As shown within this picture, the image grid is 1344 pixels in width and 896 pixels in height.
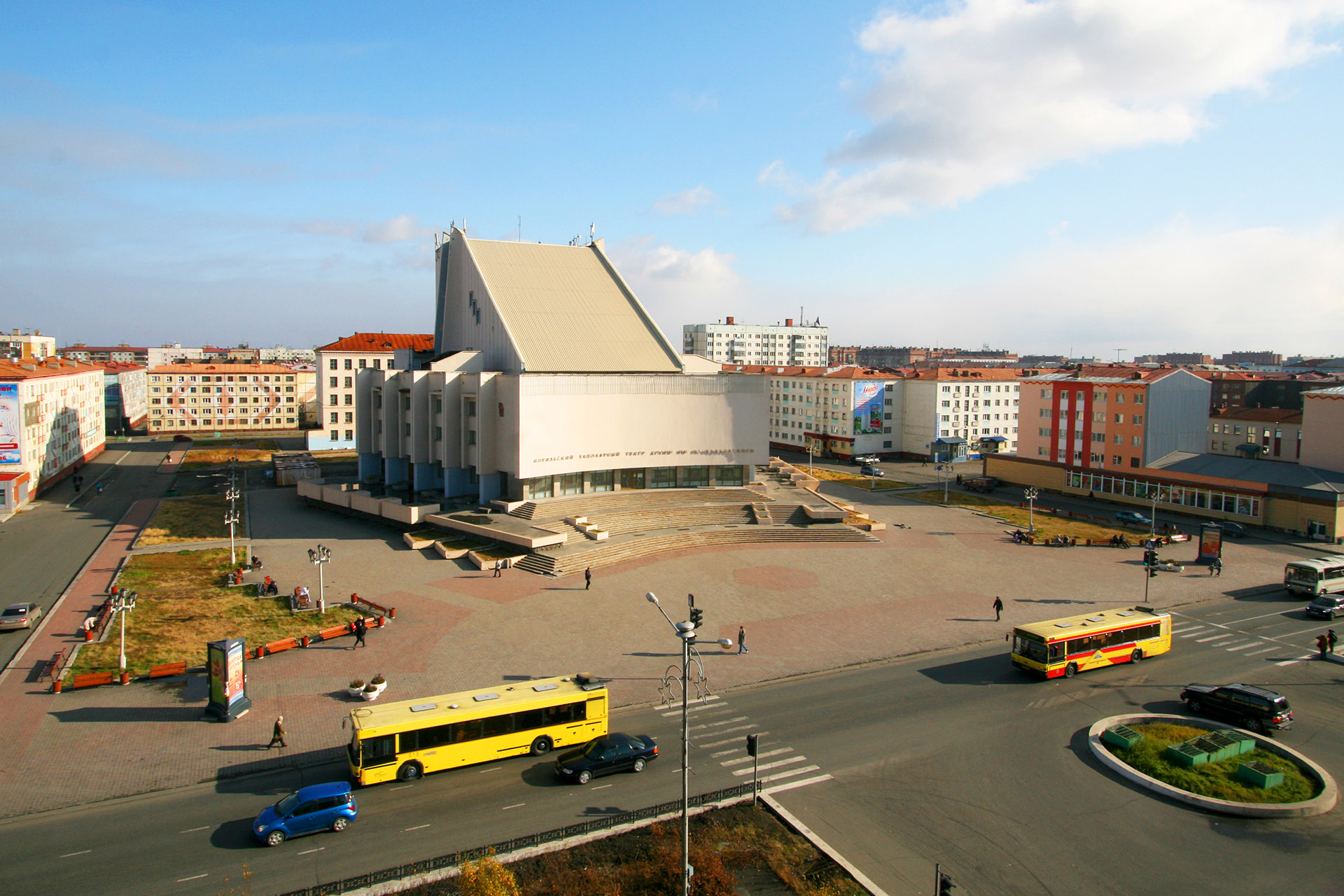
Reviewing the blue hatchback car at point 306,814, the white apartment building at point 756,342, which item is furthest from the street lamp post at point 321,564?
the white apartment building at point 756,342

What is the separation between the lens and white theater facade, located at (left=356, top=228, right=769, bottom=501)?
52.0 meters

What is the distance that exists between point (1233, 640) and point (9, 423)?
74.6 m

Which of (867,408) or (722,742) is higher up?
(867,408)

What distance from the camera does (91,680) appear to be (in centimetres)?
2627

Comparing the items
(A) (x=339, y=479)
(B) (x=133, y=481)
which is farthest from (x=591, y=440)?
(B) (x=133, y=481)

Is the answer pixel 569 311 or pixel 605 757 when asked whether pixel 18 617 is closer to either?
pixel 605 757

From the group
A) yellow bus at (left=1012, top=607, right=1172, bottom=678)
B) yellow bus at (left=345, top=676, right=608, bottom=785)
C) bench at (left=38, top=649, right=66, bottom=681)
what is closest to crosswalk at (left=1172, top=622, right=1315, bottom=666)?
yellow bus at (left=1012, top=607, right=1172, bottom=678)

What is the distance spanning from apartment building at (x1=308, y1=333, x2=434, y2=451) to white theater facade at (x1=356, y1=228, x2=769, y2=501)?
3399 centimetres

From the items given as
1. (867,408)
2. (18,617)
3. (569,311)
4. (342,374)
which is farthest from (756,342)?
(18,617)

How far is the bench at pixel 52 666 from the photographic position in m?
27.0

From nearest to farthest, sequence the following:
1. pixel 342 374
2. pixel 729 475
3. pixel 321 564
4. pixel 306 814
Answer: pixel 306 814
pixel 321 564
pixel 729 475
pixel 342 374

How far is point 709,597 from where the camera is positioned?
37.8 meters

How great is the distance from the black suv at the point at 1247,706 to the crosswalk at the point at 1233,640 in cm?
700

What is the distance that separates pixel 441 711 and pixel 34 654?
19.3 m
